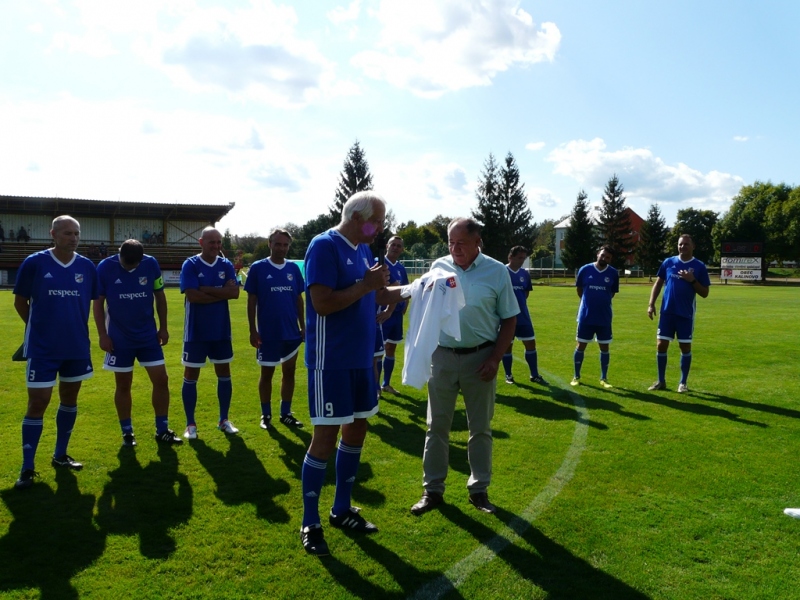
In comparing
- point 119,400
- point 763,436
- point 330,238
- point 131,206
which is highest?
point 131,206

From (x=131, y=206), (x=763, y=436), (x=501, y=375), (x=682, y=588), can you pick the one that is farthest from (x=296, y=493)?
(x=131, y=206)

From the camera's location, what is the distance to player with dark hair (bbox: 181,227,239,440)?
6.46 meters

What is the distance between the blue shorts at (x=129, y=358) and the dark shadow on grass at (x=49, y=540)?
124 cm

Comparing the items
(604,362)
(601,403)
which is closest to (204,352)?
(601,403)

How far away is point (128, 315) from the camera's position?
5.95m

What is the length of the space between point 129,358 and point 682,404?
6.84 meters

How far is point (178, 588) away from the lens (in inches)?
135

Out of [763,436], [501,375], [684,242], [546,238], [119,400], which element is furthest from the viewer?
[546,238]

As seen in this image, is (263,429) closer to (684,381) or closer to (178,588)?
(178,588)

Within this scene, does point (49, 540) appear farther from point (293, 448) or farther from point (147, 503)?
point (293, 448)

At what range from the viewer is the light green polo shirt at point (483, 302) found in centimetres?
456

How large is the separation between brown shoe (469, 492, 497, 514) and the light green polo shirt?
114cm

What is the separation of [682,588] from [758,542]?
960 millimetres

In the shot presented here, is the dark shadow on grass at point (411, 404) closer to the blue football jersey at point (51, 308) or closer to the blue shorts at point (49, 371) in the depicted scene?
the blue shorts at point (49, 371)
